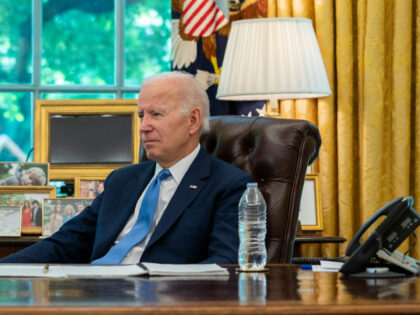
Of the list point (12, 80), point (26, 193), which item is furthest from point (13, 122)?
point (26, 193)

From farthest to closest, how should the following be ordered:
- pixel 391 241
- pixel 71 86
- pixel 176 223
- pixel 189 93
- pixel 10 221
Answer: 1. pixel 71 86
2. pixel 10 221
3. pixel 189 93
4. pixel 176 223
5. pixel 391 241

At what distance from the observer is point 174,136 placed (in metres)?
2.25

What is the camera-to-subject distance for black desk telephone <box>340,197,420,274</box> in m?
1.44

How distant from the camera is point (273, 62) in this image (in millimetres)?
2932

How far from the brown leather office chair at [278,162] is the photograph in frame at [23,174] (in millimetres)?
1023

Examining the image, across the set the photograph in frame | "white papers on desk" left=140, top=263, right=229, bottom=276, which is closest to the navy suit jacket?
"white papers on desk" left=140, top=263, right=229, bottom=276

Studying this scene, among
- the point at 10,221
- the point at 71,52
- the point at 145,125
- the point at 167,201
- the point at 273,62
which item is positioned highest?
the point at 71,52

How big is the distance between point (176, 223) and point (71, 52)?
218 cm

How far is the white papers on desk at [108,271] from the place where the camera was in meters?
1.43

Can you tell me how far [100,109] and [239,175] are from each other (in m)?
1.27

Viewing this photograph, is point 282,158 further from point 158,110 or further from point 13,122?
point 13,122

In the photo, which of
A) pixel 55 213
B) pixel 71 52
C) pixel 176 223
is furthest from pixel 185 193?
pixel 71 52

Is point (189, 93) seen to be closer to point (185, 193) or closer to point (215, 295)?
point (185, 193)

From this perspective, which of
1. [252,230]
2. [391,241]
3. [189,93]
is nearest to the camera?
[391,241]
